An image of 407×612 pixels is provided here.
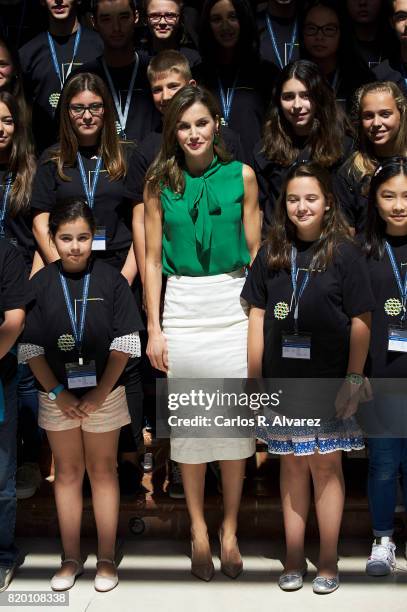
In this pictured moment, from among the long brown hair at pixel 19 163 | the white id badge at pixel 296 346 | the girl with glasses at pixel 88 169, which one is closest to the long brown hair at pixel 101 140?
the girl with glasses at pixel 88 169

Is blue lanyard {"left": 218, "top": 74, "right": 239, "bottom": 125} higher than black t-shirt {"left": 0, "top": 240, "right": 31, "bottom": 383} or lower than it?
higher

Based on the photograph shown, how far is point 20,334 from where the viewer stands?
417 cm

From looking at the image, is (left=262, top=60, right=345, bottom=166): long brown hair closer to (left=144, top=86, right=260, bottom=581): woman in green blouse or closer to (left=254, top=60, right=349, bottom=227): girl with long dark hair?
(left=254, top=60, right=349, bottom=227): girl with long dark hair

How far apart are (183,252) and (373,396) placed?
980 mm

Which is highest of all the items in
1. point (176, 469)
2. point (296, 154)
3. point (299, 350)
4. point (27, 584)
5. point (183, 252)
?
point (296, 154)

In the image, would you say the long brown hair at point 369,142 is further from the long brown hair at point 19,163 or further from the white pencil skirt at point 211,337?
the long brown hair at point 19,163

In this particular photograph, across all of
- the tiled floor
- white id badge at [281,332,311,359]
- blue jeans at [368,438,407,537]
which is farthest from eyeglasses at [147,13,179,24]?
the tiled floor

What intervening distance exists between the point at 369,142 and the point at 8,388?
1.92 metres

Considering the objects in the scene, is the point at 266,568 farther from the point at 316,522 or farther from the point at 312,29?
the point at 312,29

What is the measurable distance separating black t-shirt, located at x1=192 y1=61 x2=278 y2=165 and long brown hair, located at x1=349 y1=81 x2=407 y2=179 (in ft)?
1.94

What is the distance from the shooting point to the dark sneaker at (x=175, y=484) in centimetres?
470

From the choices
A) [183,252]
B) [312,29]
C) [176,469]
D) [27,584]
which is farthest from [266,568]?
[312,29]

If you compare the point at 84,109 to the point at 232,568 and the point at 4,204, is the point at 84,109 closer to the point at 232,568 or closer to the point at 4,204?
the point at 4,204

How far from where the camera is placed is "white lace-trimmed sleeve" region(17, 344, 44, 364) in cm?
412
